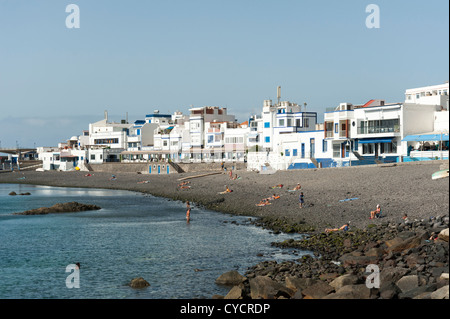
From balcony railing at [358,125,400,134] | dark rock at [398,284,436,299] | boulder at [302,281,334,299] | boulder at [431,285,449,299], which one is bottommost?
boulder at [302,281,334,299]

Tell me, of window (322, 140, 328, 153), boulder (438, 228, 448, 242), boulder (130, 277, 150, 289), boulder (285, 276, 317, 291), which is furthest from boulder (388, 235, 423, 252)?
window (322, 140, 328, 153)

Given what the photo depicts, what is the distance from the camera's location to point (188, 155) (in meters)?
103

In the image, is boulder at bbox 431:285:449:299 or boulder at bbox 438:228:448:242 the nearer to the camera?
boulder at bbox 431:285:449:299

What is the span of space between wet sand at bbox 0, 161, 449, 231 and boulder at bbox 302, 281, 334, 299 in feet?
40.4

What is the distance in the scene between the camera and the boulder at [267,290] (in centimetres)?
1814

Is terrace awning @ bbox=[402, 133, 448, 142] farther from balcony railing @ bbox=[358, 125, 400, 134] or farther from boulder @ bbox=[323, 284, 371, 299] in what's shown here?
boulder @ bbox=[323, 284, 371, 299]

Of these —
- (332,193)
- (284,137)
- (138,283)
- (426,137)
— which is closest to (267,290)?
(138,283)

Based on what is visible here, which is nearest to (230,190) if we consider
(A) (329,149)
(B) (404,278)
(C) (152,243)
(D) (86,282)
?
(A) (329,149)

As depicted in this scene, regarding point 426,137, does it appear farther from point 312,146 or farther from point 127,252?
point 127,252

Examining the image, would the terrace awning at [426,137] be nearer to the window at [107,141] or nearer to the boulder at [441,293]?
the boulder at [441,293]

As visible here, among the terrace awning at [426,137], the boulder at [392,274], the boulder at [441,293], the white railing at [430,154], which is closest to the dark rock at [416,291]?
the boulder at [441,293]

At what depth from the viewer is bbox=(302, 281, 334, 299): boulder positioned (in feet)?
57.2
